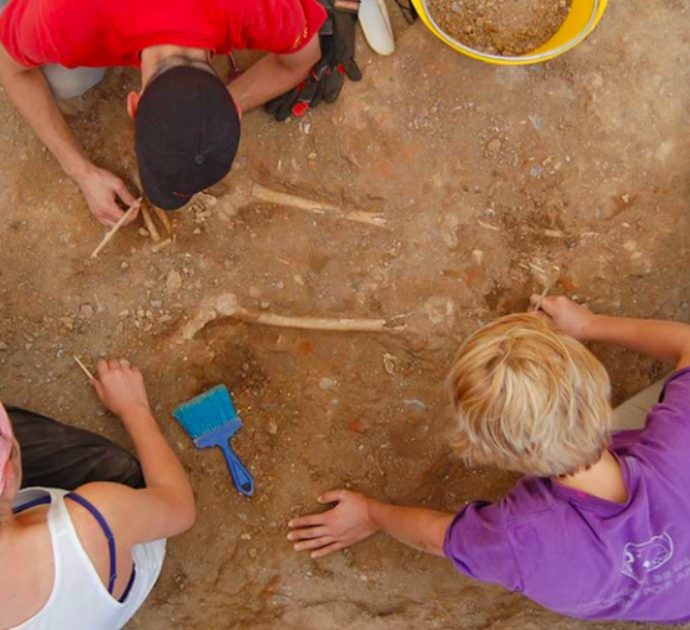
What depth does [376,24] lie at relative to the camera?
2.20 m

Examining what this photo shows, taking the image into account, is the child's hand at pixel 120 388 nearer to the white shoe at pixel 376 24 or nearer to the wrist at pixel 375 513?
the wrist at pixel 375 513

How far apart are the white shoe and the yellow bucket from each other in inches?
4.2

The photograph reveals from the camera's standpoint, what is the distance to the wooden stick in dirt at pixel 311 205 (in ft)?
7.29

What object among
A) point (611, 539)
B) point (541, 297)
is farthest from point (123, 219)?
point (611, 539)

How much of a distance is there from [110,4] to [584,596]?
1.60m

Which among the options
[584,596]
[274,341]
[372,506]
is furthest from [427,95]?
[584,596]

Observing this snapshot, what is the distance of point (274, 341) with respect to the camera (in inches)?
87.8

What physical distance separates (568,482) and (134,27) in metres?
1.31

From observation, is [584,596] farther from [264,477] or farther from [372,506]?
[264,477]

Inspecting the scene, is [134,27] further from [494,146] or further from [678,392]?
[678,392]

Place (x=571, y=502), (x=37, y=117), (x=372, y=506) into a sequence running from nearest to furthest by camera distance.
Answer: (x=571, y=502) → (x=37, y=117) → (x=372, y=506)

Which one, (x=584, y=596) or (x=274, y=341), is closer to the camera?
(x=584, y=596)

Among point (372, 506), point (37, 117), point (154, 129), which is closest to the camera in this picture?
point (154, 129)

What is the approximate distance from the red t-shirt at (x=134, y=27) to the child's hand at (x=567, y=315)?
0.96 metres
